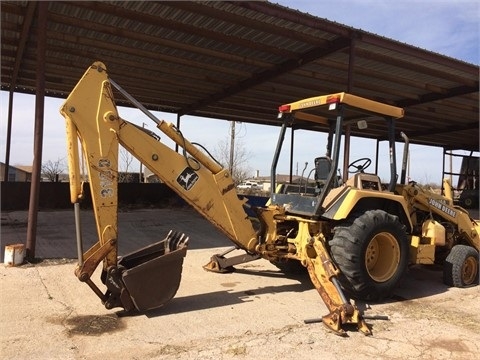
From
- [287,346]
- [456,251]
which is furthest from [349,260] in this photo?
[456,251]

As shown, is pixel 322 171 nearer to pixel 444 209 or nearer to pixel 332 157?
pixel 332 157

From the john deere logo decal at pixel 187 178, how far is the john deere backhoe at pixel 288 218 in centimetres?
1

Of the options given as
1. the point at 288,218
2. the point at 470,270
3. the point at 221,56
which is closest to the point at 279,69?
the point at 221,56

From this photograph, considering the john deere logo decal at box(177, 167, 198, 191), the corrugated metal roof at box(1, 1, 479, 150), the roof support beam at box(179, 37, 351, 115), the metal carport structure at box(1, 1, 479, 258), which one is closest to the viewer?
the john deere logo decal at box(177, 167, 198, 191)

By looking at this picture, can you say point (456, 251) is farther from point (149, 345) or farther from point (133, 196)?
point (133, 196)

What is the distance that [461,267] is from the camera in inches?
266

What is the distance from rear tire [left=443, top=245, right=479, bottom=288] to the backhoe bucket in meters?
4.12

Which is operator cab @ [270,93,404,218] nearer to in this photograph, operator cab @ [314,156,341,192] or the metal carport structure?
operator cab @ [314,156,341,192]

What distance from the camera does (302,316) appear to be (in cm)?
518

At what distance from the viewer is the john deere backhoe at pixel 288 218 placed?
15.7 feet

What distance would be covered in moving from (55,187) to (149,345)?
11.8 metres

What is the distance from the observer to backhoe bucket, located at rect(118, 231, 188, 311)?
4762 millimetres

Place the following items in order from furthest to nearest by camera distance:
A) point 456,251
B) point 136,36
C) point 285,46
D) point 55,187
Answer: point 55,187, point 285,46, point 136,36, point 456,251

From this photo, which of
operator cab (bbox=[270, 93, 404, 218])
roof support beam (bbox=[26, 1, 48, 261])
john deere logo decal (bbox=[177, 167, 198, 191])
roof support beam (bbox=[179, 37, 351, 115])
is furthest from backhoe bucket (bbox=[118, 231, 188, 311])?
roof support beam (bbox=[179, 37, 351, 115])
